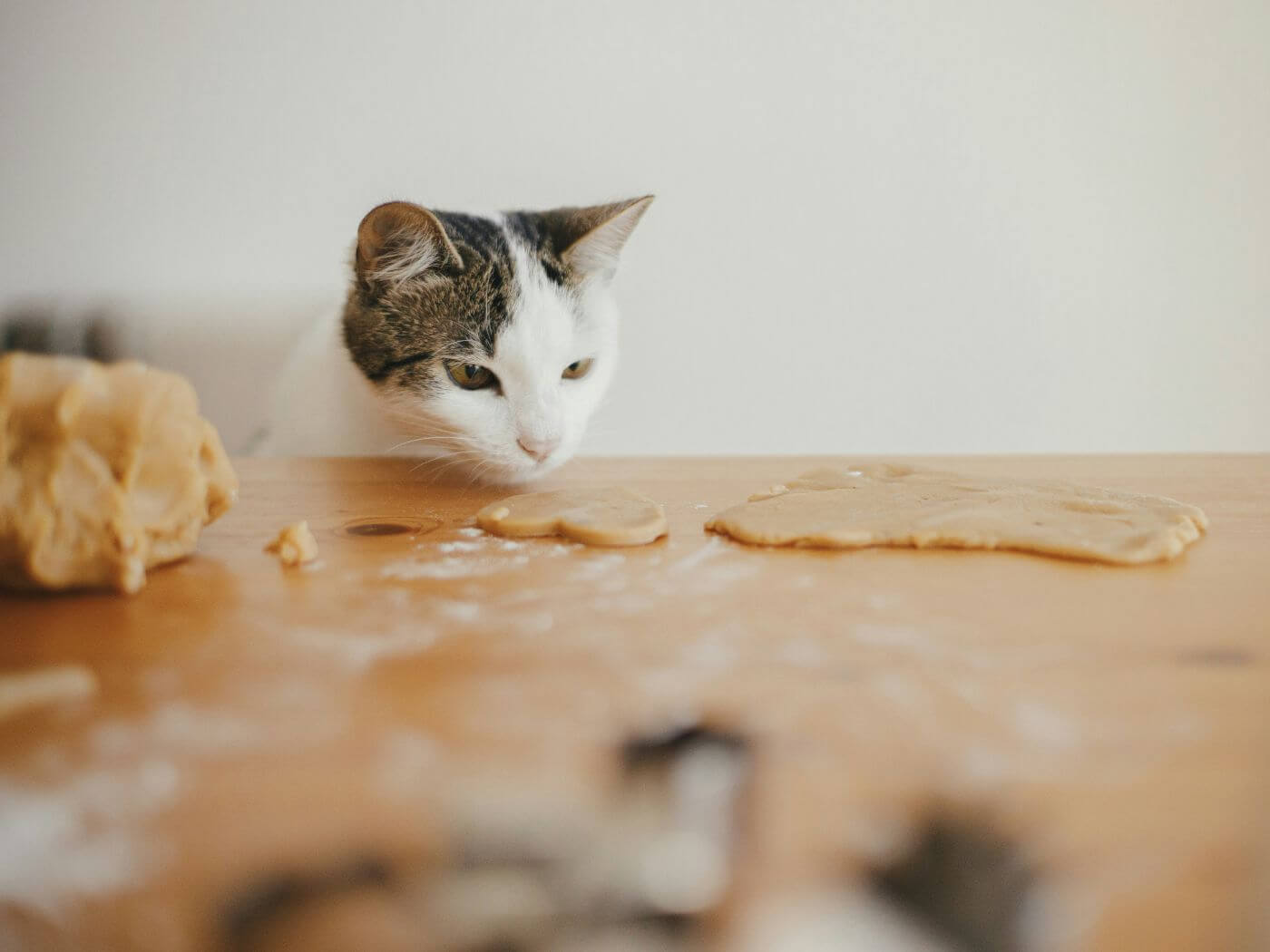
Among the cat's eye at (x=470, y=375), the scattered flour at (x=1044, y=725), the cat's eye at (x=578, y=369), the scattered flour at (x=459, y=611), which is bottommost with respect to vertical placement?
the scattered flour at (x=459, y=611)

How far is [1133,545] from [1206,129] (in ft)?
5.15

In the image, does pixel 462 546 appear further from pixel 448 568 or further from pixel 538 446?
pixel 538 446

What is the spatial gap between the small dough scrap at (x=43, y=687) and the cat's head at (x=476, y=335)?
0.57 m

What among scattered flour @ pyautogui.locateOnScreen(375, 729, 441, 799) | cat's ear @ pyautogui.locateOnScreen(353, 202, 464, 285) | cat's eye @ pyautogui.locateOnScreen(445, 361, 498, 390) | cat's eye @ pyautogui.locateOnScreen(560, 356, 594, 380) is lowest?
scattered flour @ pyautogui.locateOnScreen(375, 729, 441, 799)

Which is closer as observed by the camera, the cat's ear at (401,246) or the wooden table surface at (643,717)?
the wooden table surface at (643,717)

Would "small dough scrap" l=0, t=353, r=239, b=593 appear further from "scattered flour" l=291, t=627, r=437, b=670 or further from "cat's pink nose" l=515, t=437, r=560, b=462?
"cat's pink nose" l=515, t=437, r=560, b=462

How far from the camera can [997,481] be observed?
0.83 metres

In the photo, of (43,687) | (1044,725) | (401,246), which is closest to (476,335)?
(401,246)

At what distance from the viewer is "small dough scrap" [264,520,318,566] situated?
23.5 inches

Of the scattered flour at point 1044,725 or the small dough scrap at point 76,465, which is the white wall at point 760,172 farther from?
the scattered flour at point 1044,725

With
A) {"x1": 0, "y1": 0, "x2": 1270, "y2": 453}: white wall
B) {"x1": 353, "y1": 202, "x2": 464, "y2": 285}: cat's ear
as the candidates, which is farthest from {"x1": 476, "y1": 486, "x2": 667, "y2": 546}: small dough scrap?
{"x1": 0, "y1": 0, "x2": 1270, "y2": 453}: white wall

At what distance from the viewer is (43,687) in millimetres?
386

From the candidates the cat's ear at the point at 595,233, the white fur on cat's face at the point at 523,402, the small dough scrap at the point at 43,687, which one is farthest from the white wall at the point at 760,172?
the small dough scrap at the point at 43,687

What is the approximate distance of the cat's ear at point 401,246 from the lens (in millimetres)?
922
